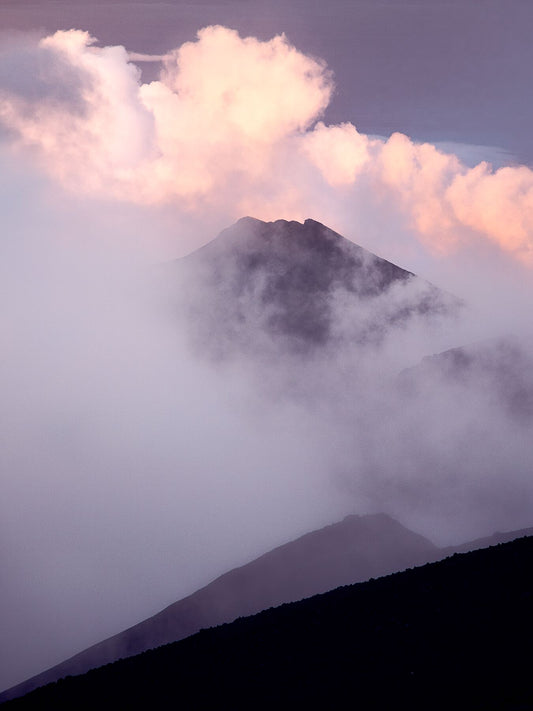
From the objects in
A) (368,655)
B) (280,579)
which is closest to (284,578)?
(280,579)

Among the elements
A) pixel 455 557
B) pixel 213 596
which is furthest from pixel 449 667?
pixel 213 596

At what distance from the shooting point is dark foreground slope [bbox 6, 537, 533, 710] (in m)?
22.3

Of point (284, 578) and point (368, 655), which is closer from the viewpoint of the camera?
point (368, 655)

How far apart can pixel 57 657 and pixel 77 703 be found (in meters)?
146

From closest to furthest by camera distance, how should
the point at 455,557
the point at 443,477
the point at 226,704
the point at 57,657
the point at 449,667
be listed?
the point at 449,667 < the point at 226,704 < the point at 455,557 < the point at 57,657 < the point at 443,477

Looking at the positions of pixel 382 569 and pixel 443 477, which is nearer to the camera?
pixel 382 569

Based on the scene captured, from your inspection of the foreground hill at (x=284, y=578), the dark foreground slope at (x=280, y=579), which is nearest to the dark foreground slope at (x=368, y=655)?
the foreground hill at (x=284, y=578)

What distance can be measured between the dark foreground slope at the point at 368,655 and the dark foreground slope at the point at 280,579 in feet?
198

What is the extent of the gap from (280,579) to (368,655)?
79.4 m

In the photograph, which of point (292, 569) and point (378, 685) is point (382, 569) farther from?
point (378, 685)

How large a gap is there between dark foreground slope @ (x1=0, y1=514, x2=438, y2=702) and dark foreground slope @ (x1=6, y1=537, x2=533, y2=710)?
6043cm

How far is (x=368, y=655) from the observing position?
85.3 feet

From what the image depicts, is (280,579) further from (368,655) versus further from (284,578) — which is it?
(368,655)

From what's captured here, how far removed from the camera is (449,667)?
75.8 ft
